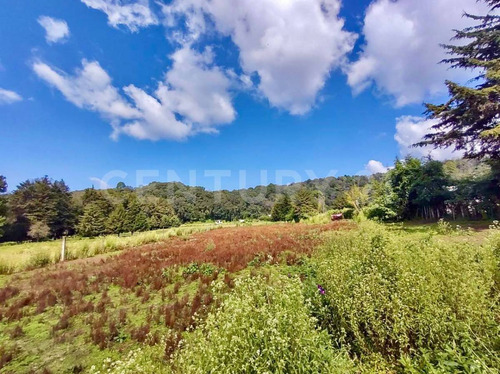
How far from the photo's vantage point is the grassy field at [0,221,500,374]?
217 centimetres

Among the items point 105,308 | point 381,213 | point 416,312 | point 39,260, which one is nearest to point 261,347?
point 416,312

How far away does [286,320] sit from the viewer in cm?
233

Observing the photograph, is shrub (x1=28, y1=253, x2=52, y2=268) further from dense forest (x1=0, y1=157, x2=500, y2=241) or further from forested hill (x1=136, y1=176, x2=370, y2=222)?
forested hill (x1=136, y1=176, x2=370, y2=222)

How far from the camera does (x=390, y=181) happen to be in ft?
79.2

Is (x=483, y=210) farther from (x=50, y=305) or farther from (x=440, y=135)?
(x=50, y=305)

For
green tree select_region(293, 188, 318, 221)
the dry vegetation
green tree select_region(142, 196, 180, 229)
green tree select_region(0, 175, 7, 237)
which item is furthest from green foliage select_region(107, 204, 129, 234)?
the dry vegetation

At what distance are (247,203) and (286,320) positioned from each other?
94149 mm

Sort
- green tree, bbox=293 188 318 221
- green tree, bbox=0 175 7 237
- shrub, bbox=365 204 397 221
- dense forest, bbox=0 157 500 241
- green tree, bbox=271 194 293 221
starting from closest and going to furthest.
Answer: dense forest, bbox=0 157 500 241
shrub, bbox=365 204 397 221
green tree, bbox=0 175 7 237
green tree, bbox=293 188 318 221
green tree, bbox=271 194 293 221

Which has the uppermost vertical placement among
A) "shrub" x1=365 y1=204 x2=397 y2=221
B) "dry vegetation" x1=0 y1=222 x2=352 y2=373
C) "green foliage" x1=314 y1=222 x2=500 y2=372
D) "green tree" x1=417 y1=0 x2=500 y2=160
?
"green tree" x1=417 y1=0 x2=500 y2=160

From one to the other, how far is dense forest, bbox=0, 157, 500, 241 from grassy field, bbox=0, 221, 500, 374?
16.5 metres

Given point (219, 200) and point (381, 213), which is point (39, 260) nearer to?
point (381, 213)

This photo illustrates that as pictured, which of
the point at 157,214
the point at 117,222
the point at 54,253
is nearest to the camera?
the point at 54,253

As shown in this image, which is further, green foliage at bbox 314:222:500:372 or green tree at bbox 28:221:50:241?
green tree at bbox 28:221:50:241

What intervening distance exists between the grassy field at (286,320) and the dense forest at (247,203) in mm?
16524
